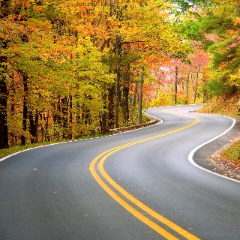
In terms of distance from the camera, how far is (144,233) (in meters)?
4.07

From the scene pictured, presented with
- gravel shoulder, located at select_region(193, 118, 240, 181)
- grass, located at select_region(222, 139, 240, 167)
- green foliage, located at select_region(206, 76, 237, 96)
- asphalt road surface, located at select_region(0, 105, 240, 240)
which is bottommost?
gravel shoulder, located at select_region(193, 118, 240, 181)

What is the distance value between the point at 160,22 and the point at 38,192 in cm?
1605

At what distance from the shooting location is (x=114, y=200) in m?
5.55

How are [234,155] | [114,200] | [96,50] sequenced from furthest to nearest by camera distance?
1. [96,50]
2. [234,155]
3. [114,200]

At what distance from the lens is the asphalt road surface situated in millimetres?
4168

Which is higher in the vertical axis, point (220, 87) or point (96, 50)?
point (96, 50)

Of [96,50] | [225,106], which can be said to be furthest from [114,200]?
[225,106]

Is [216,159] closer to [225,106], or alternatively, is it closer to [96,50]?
[96,50]

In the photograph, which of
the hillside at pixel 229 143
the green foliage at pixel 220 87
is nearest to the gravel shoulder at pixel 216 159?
the hillside at pixel 229 143

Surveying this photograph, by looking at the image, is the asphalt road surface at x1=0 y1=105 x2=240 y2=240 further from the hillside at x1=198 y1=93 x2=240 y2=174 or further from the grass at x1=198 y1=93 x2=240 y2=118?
the grass at x1=198 y1=93 x2=240 y2=118

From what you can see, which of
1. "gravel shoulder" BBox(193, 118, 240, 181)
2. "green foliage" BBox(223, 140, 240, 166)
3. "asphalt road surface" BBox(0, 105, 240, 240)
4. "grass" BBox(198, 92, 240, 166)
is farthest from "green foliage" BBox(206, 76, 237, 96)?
"asphalt road surface" BBox(0, 105, 240, 240)

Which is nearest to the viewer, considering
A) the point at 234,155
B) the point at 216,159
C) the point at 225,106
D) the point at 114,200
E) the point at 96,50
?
the point at 114,200

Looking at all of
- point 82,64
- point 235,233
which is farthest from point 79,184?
point 82,64

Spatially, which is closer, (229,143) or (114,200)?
(114,200)
